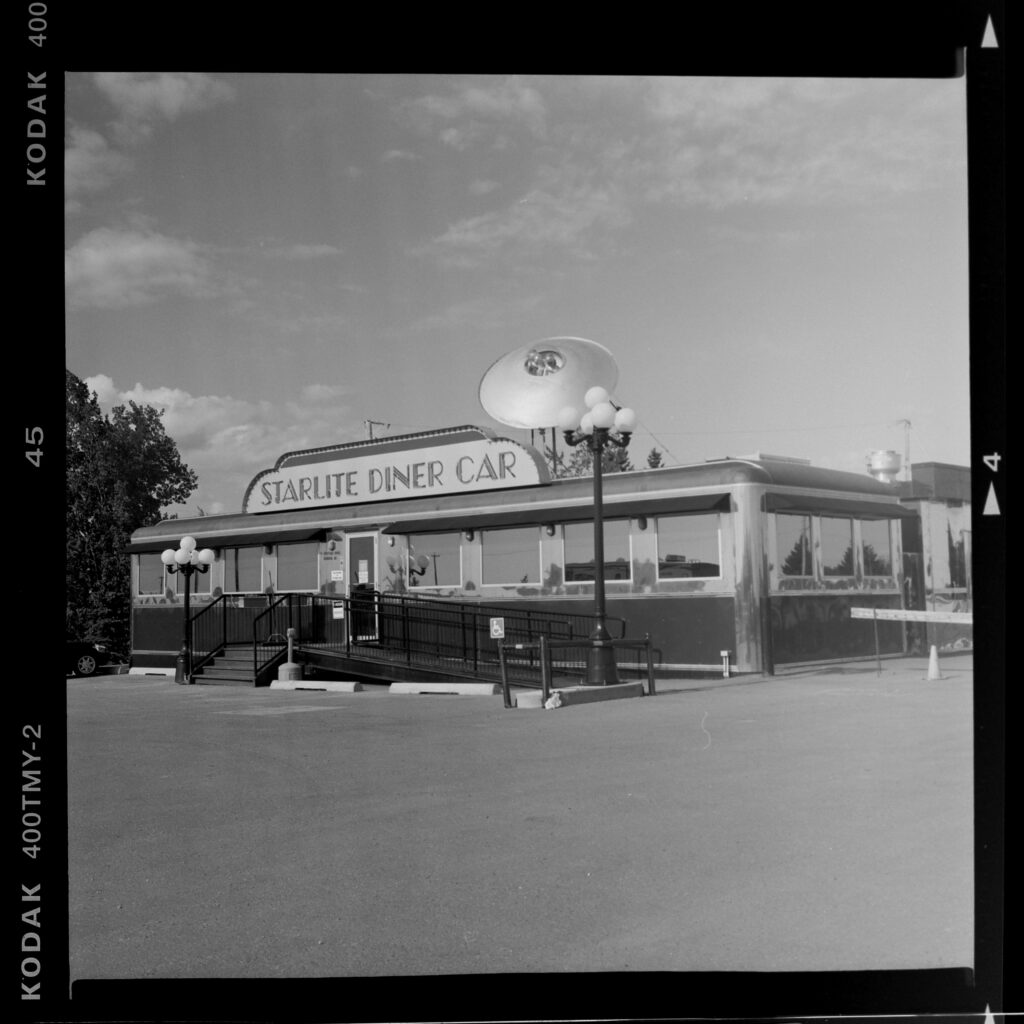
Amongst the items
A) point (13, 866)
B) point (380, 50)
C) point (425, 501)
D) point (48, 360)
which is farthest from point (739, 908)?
point (425, 501)

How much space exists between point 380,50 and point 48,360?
1.55 m

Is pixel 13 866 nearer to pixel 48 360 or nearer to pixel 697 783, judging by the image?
pixel 48 360

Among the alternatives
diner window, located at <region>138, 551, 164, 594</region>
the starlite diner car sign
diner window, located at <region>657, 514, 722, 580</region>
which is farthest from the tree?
diner window, located at <region>657, 514, 722, 580</region>

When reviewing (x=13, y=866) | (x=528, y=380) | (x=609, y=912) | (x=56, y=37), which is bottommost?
(x=609, y=912)

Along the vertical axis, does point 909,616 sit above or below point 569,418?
below

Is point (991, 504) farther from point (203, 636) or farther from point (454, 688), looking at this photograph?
point (454, 688)

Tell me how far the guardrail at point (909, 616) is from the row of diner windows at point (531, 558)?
5.79 feet

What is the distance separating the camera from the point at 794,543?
7340 millimetres

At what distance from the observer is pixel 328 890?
3.74m

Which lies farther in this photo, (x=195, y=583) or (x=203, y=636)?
(x=203, y=636)

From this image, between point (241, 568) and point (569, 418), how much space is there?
253 cm

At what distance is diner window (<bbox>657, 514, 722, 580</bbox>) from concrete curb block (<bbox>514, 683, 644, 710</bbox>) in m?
0.88

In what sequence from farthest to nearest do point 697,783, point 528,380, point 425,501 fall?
point 425,501, point 528,380, point 697,783

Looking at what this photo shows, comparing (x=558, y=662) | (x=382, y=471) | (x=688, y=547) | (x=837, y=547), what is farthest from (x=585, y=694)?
(x=382, y=471)
